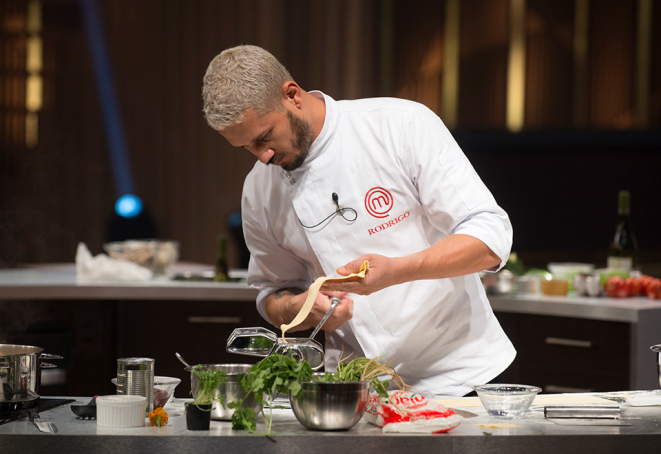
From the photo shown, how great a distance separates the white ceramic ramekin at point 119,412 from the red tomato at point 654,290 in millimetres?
2097

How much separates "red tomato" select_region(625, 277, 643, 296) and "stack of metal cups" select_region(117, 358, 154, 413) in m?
1.99

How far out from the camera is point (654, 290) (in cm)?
275

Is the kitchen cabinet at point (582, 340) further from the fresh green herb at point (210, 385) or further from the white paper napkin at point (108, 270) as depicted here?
the fresh green herb at point (210, 385)

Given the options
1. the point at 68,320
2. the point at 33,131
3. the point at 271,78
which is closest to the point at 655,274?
the point at 68,320

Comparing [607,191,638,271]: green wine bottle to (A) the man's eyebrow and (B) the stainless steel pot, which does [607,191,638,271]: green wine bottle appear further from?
(B) the stainless steel pot

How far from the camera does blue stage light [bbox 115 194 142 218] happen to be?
20.0 feet

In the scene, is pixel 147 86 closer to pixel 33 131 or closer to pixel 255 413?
pixel 33 131

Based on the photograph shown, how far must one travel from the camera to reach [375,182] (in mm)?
1694

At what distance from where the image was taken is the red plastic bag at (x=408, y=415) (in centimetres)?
121

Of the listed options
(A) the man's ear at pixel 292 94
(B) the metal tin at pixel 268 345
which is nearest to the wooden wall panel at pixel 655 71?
(A) the man's ear at pixel 292 94

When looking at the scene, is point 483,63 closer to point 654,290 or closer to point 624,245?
point 624,245

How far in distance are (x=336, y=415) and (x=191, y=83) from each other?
566 cm

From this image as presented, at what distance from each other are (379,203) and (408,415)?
0.58m

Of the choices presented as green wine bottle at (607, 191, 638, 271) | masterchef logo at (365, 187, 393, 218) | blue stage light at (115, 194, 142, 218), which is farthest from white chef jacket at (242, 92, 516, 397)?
blue stage light at (115, 194, 142, 218)
